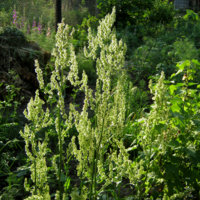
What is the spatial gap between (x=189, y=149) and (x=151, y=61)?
15.0ft

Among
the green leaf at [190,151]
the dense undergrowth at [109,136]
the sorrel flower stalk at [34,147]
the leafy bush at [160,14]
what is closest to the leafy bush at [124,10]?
the leafy bush at [160,14]

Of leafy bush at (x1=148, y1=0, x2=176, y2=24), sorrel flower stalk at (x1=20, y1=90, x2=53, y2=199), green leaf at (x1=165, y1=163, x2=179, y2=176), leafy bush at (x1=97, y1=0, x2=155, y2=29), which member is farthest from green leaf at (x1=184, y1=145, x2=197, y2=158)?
leafy bush at (x1=148, y1=0, x2=176, y2=24)

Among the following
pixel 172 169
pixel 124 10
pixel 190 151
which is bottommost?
pixel 172 169

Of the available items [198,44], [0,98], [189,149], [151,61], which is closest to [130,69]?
[151,61]

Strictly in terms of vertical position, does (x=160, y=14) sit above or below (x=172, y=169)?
above

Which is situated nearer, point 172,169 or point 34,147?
point 34,147

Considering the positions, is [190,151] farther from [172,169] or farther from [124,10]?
[124,10]

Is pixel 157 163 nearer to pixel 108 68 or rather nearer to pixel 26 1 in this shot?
pixel 108 68

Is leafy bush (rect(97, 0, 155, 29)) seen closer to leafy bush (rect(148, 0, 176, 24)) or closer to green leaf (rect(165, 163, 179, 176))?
leafy bush (rect(148, 0, 176, 24))

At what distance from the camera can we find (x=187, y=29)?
9.41 metres

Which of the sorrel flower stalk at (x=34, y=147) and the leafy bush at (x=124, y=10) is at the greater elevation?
the leafy bush at (x=124, y=10)

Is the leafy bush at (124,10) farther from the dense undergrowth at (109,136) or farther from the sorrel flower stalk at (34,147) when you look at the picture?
the sorrel flower stalk at (34,147)

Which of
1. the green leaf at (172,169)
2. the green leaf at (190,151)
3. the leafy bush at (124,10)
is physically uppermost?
the leafy bush at (124,10)

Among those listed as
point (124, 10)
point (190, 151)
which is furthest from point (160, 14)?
point (190, 151)
